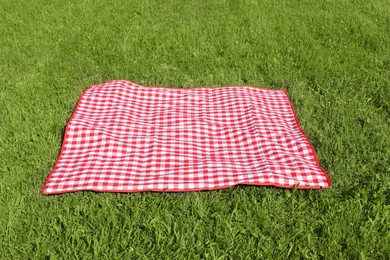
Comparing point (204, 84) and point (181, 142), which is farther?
point (204, 84)

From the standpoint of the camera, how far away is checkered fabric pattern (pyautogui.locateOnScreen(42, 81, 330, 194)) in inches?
120

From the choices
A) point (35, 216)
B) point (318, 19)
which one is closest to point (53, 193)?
point (35, 216)

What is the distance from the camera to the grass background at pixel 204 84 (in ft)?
8.66

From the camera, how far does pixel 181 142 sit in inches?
137

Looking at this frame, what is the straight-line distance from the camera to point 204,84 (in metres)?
4.48

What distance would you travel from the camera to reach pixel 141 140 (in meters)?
3.49

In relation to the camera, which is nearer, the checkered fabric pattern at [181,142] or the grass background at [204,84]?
the grass background at [204,84]

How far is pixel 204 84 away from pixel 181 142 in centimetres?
117

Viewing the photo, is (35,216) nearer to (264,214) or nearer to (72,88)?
(264,214)

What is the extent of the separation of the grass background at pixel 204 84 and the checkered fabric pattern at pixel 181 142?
0.12 meters

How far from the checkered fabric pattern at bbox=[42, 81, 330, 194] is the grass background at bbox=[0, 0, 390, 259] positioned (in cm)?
12

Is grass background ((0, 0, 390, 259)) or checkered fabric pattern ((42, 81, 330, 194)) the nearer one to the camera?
grass background ((0, 0, 390, 259))

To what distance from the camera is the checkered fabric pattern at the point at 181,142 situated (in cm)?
305

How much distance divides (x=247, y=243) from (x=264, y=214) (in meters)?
0.26
